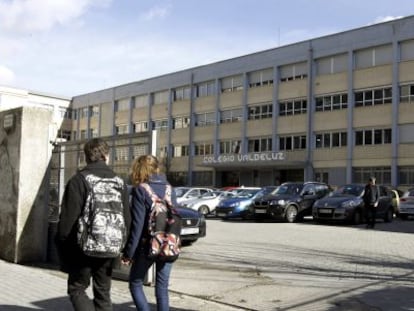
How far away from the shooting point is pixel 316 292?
318 inches

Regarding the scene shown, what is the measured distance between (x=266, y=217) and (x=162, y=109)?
45.2 m

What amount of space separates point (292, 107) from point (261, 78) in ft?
16.3

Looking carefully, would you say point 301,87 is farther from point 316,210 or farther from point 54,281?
point 54,281

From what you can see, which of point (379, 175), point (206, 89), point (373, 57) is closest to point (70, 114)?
point (206, 89)

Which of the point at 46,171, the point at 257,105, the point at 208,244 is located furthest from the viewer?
the point at 257,105

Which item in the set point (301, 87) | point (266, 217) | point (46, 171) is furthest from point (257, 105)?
point (46, 171)

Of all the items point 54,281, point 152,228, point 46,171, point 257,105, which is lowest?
point 54,281

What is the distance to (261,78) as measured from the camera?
56.0 meters

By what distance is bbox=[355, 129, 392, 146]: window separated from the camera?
45.5 meters

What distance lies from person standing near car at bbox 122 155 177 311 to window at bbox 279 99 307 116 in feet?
154

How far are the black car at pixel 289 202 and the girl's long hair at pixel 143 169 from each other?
16977mm

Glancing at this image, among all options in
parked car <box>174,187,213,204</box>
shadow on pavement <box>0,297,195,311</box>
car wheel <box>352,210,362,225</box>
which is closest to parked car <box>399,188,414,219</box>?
car wheel <box>352,210,362,225</box>

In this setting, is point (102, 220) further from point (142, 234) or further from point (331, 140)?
point (331, 140)

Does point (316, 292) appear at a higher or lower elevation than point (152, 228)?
lower
